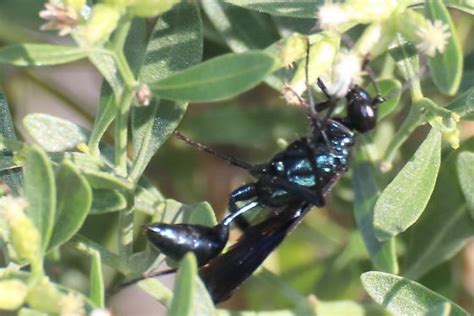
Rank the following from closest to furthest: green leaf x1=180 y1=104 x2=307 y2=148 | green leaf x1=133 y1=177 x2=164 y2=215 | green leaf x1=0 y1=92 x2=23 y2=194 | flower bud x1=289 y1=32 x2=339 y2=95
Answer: flower bud x1=289 y1=32 x2=339 y2=95 → green leaf x1=0 y1=92 x2=23 y2=194 → green leaf x1=133 y1=177 x2=164 y2=215 → green leaf x1=180 y1=104 x2=307 y2=148

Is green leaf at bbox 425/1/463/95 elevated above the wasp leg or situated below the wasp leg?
above

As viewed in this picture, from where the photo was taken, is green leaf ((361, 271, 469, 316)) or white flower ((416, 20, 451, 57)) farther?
green leaf ((361, 271, 469, 316))

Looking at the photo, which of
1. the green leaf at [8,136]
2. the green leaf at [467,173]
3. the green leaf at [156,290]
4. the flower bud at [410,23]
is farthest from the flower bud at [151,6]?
the green leaf at [467,173]

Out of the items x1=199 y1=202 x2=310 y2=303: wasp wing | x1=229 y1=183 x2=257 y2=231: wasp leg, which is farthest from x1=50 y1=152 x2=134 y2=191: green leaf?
x1=229 y1=183 x2=257 y2=231: wasp leg

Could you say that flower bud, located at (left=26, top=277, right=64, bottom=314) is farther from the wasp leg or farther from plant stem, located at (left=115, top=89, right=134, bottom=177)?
the wasp leg

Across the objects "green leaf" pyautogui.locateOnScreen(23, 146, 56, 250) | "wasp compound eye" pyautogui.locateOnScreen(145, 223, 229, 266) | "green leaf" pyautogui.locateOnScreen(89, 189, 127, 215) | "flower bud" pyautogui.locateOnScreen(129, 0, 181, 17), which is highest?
"flower bud" pyautogui.locateOnScreen(129, 0, 181, 17)

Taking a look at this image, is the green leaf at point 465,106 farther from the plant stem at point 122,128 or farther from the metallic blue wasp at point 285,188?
the plant stem at point 122,128

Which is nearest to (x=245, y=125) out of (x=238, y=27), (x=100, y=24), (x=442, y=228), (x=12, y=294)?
(x=238, y=27)
